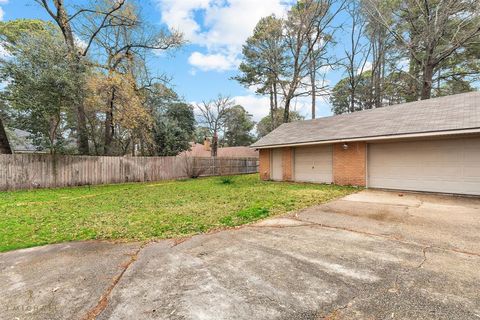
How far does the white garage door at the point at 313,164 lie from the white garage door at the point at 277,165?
3.28 ft

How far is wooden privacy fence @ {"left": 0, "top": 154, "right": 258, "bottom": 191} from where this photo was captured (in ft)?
32.3

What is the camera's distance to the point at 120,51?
1535 centimetres

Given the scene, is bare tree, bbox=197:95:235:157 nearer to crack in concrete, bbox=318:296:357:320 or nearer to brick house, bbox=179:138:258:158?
brick house, bbox=179:138:258:158

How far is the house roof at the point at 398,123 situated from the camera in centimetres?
792

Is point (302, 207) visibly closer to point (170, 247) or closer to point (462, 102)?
point (170, 247)

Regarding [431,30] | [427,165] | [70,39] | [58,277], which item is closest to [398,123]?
[427,165]

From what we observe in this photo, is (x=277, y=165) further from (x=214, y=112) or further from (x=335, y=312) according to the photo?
(x=214, y=112)

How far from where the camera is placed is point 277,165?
13.9 meters

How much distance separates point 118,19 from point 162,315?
17276 millimetres

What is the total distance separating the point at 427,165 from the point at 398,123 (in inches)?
76.3

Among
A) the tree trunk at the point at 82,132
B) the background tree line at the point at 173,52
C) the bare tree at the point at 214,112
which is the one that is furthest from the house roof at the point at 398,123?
the bare tree at the point at 214,112

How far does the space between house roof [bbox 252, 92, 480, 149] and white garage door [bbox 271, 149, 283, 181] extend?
0.77m

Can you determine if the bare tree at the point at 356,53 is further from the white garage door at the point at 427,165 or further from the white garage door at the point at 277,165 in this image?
the white garage door at the point at 427,165

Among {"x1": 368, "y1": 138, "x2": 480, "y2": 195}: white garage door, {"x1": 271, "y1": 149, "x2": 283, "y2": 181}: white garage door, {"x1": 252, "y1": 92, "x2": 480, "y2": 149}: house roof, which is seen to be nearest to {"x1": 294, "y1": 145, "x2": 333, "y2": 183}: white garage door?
{"x1": 252, "y1": 92, "x2": 480, "y2": 149}: house roof
